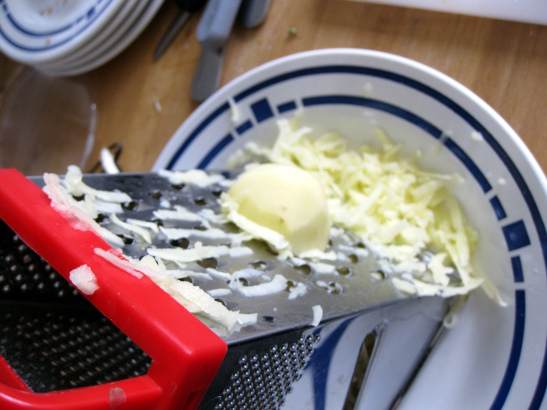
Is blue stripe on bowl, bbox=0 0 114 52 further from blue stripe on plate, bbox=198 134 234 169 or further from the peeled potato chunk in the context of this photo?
the peeled potato chunk

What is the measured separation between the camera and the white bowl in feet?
2.43

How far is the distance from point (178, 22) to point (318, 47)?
0.45 m

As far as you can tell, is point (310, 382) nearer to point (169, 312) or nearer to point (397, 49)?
point (169, 312)

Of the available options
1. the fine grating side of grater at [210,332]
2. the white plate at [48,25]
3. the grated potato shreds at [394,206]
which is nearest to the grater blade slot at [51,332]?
the fine grating side of grater at [210,332]

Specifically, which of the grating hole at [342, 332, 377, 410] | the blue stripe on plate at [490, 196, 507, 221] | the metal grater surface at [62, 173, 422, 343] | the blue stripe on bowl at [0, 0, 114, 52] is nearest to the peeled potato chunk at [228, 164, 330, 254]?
the metal grater surface at [62, 173, 422, 343]

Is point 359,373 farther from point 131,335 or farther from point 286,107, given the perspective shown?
point 286,107

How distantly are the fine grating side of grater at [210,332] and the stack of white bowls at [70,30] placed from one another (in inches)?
25.2

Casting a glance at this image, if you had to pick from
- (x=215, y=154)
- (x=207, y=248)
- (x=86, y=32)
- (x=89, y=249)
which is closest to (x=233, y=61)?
(x=215, y=154)

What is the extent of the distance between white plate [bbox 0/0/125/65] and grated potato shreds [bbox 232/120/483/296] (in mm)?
593

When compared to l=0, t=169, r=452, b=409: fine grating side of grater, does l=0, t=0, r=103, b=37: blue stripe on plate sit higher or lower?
higher

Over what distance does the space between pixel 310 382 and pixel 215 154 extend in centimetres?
66

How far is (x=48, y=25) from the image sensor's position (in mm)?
1324

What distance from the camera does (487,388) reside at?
0.81 meters

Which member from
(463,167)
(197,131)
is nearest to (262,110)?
(197,131)
